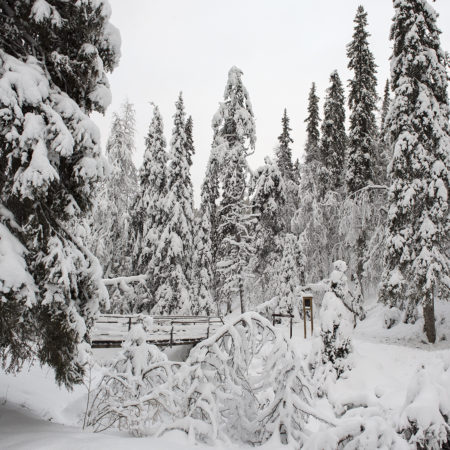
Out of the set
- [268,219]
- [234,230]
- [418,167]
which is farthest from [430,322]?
[268,219]

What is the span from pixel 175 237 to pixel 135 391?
610 inches

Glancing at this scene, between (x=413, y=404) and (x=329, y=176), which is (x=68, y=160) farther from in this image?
(x=329, y=176)

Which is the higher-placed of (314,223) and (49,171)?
(314,223)

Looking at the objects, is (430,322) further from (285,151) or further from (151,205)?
(285,151)

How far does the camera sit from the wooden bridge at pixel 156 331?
517 inches

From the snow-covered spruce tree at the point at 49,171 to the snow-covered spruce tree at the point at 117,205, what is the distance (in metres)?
17.7

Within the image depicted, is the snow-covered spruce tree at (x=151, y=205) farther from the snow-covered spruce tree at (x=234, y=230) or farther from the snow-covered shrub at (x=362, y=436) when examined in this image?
the snow-covered shrub at (x=362, y=436)

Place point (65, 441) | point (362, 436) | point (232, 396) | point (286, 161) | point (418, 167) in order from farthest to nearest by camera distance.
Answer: point (286, 161), point (418, 167), point (232, 396), point (65, 441), point (362, 436)

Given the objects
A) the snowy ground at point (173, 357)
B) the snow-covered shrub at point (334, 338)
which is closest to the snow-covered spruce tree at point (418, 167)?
the snowy ground at point (173, 357)

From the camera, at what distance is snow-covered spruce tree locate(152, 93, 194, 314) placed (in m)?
21.1

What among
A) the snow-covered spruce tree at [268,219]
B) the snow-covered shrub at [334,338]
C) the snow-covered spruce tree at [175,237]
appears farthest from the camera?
the snow-covered spruce tree at [175,237]

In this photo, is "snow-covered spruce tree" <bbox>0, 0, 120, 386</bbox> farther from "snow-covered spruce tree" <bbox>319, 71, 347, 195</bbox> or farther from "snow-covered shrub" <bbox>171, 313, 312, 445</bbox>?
"snow-covered spruce tree" <bbox>319, 71, 347, 195</bbox>

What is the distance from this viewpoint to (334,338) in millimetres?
8703

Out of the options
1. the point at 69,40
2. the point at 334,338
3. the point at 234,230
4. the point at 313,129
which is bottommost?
the point at 334,338
